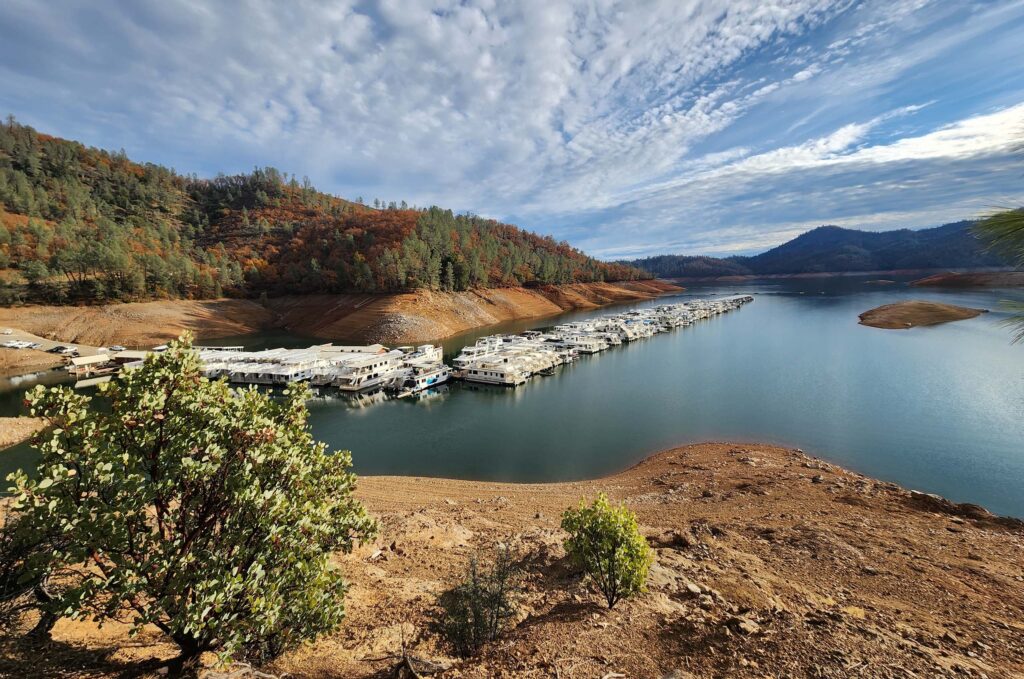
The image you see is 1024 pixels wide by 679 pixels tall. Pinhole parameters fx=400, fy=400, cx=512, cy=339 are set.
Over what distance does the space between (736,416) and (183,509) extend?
41.4 metres

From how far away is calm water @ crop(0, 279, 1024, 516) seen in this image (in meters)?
28.9

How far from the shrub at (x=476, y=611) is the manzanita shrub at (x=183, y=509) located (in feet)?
13.9

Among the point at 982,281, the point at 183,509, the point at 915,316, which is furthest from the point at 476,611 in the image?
the point at 982,281

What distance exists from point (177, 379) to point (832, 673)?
45.1ft

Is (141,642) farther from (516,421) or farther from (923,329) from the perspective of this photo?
(923,329)

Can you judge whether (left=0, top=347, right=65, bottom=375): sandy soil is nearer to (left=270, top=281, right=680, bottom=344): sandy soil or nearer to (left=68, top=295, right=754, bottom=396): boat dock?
(left=68, top=295, right=754, bottom=396): boat dock

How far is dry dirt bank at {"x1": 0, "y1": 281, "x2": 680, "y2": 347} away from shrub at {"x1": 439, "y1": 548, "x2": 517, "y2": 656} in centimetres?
6779

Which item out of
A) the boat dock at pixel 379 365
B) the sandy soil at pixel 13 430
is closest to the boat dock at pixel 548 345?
the boat dock at pixel 379 365

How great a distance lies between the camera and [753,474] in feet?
82.0

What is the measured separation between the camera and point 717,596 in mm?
11844

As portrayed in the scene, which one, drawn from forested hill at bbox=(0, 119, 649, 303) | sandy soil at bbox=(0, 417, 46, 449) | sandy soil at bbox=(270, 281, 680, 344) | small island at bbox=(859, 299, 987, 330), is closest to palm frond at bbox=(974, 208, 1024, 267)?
sandy soil at bbox=(0, 417, 46, 449)

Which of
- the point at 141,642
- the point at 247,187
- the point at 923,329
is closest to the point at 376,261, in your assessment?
the point at 141,642

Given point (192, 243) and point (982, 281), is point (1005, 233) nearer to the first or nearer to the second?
point (192, 243)

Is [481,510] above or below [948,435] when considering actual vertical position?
above
